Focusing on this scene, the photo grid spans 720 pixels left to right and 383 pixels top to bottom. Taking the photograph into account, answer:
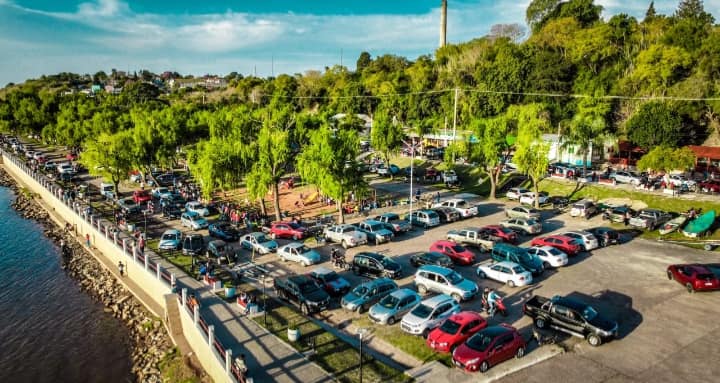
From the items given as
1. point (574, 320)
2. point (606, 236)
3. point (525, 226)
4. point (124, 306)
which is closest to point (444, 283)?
point (574, 320)

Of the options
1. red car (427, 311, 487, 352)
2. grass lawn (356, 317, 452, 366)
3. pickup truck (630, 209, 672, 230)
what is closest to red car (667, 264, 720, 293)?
pickup truck (630, 209, 672, 230)

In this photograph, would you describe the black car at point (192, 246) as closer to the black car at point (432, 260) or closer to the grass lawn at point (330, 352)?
the grass lawn at point (330, 352)

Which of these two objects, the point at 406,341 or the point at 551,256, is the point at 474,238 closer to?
the point at 551,256

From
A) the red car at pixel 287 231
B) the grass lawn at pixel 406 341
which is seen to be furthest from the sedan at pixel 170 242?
the grass lawn at pixel 406 341

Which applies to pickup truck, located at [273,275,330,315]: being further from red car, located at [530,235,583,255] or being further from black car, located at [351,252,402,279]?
red car, located at [530,235,583,255]

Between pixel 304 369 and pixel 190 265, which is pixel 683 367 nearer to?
pixel 304 369

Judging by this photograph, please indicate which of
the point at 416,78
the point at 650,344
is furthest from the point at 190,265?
the point at 416,78
